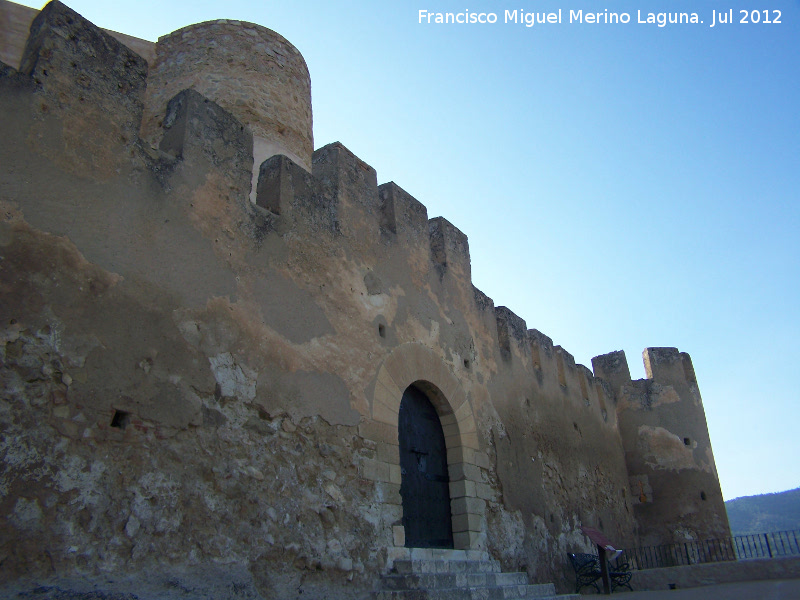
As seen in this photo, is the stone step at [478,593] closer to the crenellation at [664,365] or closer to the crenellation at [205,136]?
the crenellation at [205,136]

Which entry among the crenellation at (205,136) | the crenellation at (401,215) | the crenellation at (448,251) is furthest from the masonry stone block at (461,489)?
the crenellation at (205,136)

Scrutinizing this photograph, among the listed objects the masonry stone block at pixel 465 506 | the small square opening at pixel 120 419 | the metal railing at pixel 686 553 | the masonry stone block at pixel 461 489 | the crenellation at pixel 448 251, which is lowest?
Answer: the metal railing at pixel 686 553

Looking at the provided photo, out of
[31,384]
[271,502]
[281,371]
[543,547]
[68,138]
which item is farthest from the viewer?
[543,547]

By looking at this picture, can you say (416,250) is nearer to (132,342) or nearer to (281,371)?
(281,371)

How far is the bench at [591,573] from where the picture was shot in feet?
28.0

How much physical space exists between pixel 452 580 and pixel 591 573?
12.9 feet

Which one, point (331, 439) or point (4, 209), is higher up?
point (4, 209)

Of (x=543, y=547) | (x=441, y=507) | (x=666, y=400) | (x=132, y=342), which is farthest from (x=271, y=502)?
(x=666, y=400)

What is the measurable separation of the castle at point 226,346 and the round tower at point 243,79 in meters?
0.03

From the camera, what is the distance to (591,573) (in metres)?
8.55

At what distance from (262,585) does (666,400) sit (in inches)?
430

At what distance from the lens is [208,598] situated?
3.82 metres

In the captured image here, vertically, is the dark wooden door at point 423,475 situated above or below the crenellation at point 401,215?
below

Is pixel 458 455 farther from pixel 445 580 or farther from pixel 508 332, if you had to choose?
pixel 508 332
